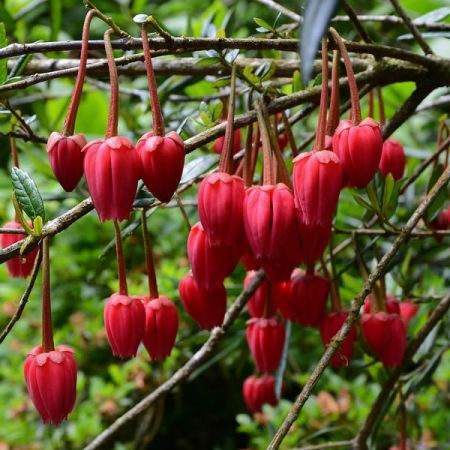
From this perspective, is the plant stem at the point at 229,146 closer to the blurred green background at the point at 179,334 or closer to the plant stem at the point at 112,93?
the plant stem at the point at 112,93

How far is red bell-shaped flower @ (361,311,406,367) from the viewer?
3.94 feet

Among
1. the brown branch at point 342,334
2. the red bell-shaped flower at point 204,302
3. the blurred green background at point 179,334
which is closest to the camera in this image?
the brown branch at point 342,334

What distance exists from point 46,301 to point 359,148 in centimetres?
39

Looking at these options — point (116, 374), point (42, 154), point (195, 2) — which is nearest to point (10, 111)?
point (42, 154)

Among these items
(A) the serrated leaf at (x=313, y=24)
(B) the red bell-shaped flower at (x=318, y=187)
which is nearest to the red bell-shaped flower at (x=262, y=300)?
(B) the red bell-shaped flower at (x=318, y=187)

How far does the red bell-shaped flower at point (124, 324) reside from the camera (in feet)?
3.26

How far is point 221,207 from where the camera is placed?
0.87 m

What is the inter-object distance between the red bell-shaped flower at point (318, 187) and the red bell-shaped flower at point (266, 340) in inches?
16.8

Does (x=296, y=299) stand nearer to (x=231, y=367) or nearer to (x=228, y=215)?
(x=228, y=215)

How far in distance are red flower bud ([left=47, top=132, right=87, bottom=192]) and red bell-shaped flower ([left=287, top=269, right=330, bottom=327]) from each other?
1.29ft

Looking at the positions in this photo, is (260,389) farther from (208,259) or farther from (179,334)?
(179,334)

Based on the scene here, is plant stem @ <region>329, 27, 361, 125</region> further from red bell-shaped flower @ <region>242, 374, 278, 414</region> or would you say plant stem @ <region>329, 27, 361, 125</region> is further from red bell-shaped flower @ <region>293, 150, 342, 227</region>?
red bell-shaped flower @ <region>242, 374, 278, 414</region>

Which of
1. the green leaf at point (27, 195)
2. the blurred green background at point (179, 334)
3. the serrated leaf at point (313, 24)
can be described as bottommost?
the blurred green background at point (179, 334)

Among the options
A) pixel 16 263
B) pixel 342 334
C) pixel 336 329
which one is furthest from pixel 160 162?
pixel 336 329
